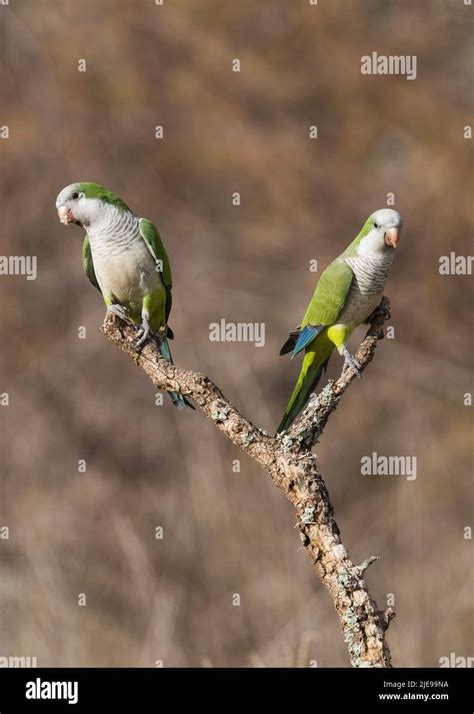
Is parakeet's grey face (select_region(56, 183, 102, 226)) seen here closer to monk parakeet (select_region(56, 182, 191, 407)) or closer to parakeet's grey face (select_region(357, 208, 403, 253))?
monk parakeet (select_region(56, 182, 191, 407))

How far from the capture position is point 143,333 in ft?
13.8

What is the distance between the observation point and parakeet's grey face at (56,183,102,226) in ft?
15.1

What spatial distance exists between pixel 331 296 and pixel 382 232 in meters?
0.39

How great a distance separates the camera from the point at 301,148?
12.6 m

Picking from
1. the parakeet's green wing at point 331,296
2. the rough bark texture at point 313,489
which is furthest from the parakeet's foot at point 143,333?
the parakeet's green wing at point 331,296

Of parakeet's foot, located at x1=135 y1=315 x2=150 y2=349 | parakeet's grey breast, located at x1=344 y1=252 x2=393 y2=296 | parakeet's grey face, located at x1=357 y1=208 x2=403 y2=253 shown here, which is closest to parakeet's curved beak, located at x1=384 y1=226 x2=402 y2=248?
parakeet's grey face, located at x1=357 y1=208 x2=403 y2=253

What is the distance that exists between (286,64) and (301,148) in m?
1.13

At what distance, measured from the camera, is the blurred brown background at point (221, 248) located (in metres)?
10.7

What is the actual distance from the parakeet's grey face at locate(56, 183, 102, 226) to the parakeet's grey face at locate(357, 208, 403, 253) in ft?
4.43

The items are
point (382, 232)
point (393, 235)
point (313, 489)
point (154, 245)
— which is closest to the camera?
point (313, 489)

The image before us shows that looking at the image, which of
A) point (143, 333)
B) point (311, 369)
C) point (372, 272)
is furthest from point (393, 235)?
point (143, 333)

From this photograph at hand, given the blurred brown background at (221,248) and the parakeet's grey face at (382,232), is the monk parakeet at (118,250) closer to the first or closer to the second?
the parakeet's grey face at (382,232)

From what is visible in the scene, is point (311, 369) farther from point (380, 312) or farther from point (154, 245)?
point (154, 245)
